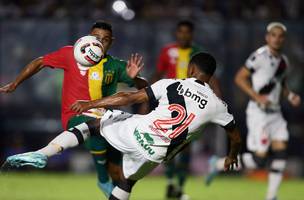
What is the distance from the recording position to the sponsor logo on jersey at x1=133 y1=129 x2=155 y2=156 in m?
8.91

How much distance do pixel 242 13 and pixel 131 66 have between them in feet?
27.0

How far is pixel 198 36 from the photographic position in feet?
54.9

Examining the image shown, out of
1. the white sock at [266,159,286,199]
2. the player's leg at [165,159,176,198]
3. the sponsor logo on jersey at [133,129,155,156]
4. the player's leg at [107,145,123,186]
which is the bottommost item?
the player's leg at [165,159,176,198]

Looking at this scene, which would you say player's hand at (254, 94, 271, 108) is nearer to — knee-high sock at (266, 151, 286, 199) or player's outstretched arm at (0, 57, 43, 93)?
knee-high sock at (266, 151, 286, 199)

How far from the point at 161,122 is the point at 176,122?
0.14m

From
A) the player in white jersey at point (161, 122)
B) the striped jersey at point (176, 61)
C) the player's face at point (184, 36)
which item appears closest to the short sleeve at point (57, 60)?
the player in white jersey at point (161, 122)

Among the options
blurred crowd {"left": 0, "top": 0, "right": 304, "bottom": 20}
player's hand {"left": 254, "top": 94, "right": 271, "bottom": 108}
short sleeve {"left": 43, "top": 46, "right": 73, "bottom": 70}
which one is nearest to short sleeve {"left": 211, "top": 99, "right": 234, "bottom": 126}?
short sleeve {"left": 43, "top": 46, "right": 73, "bottom": 70}

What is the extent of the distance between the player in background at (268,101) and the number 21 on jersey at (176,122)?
3273 millimetres

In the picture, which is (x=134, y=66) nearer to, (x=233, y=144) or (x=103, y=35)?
(x=103, y=35)

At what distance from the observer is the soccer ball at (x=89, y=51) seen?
9461mm

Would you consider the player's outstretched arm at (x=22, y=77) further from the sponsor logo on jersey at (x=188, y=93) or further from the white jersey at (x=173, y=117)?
the sponsor logo on jersey at (x=188, y=93)

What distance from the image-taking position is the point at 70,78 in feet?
32.9

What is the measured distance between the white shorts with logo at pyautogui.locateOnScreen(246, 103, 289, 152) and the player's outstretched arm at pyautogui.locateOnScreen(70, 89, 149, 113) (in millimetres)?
4246

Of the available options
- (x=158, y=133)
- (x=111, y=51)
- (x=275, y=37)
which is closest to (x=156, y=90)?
(x=158, y=133)
